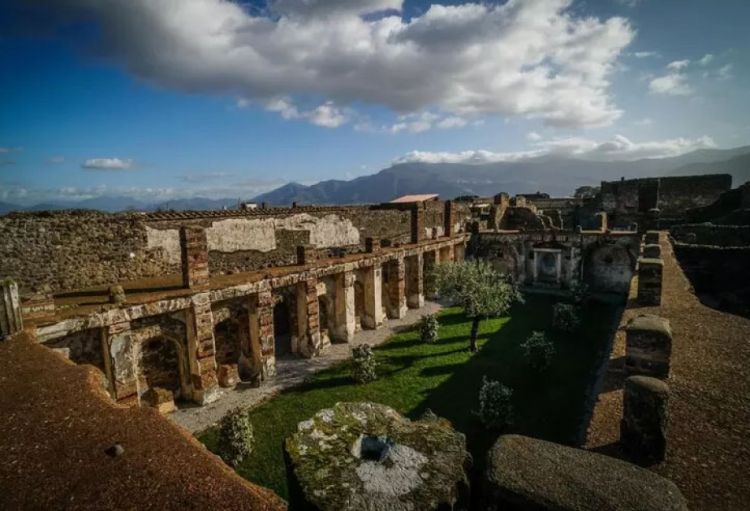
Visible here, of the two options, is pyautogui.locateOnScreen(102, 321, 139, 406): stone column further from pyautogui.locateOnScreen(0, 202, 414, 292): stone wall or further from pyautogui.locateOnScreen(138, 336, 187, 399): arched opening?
pyautogui.locateOnScreen(0, 202, 414, 292): stone wall

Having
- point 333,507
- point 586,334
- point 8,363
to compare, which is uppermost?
point 333,507

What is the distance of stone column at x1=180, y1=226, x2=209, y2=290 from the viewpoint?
44.6 feet

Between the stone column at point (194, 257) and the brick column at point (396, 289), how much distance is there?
12029 mm

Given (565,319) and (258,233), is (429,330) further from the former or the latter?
(258,233)

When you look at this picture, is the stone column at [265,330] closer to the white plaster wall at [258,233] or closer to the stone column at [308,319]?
the stone column at [308,319]

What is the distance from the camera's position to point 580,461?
3109mm

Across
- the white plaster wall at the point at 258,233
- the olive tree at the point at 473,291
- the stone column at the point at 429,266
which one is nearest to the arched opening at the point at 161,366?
the white plaster wall at the point at 258,233

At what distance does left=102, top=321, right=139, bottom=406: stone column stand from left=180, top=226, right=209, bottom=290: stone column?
244 cm

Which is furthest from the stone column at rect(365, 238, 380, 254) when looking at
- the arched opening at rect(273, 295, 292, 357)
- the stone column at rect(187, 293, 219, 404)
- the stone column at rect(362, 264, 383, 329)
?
the stone column at rect(187, 293, 219, 404)

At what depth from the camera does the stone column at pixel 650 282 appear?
13.0m

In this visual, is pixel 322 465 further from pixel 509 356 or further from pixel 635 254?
pixel 635 254

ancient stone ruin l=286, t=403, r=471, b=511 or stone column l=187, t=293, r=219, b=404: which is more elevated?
ancient stone ruin l=286, t=403, r=471, b=511

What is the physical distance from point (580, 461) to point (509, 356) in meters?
16.1

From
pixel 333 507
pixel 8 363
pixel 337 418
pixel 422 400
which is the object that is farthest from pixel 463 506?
pixel 422 400
